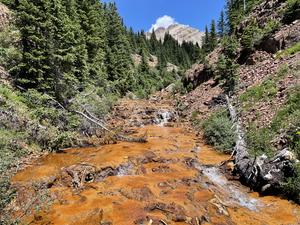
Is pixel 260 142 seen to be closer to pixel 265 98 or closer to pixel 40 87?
pixel 265 98

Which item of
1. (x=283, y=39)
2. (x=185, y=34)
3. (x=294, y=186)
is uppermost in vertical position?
(x=185, y=34)

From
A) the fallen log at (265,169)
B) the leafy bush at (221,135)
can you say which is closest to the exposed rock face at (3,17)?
the leafy bush at (221,135)

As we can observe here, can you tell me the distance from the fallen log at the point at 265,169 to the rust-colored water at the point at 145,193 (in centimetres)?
44

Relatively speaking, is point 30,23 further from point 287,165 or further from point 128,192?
point 287,165

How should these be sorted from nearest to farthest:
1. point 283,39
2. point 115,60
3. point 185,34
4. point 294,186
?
point 294,186, point 283,39, point 115,60, point 185,34

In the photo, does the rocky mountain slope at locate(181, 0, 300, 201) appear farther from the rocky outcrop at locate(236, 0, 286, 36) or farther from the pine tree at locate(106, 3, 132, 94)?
the pine tree at locate(106, 3, 132, 94)

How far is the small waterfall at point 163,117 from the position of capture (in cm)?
2831

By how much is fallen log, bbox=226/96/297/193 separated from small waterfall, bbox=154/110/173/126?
14.7 meters

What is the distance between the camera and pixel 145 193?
10570 millimetres

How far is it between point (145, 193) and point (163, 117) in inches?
738

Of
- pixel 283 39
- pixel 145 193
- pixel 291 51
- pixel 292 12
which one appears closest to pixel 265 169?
pixel 145 193

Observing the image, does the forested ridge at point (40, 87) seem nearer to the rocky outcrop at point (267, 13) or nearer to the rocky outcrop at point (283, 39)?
the rocky outcrop at point (283, 39)

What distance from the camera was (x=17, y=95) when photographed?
62.2 feet

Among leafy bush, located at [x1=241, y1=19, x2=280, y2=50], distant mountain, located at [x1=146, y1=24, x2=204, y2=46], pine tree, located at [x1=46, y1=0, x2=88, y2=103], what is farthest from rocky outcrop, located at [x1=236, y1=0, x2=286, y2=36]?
distant mountain, located at [x1=146, y1=24, x2=204, y2=46]
